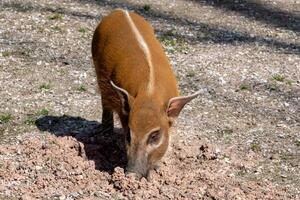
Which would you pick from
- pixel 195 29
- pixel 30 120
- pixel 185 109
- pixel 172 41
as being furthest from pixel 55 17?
pixel 185 109

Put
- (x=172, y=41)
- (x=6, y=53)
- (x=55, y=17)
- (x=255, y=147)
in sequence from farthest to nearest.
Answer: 1. (x=55, y=17)
2. (x=172, y=41)
3. (x=6, y=53)
4. (x=255, y=147)

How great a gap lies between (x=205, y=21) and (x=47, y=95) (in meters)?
3.69

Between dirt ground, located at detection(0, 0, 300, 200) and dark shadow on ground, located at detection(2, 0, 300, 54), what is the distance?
18 mm

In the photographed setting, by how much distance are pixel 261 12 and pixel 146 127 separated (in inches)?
245

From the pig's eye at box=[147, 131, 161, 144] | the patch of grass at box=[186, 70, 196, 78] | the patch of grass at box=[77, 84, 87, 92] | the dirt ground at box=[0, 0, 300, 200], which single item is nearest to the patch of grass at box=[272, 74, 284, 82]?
the dirt ground at box=[0, 0, 300, 200]

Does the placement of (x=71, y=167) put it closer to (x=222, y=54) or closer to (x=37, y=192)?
(x=37, y=192)

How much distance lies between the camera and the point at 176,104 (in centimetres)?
572

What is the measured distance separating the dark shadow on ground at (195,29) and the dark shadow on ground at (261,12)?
2.68 ft

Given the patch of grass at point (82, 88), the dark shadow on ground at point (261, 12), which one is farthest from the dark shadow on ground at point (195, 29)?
the patch of grass at point (82, 88)

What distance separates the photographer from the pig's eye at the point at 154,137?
18.4ft

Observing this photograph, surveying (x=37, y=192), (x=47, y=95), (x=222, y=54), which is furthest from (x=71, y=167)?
(x=222, y=54)

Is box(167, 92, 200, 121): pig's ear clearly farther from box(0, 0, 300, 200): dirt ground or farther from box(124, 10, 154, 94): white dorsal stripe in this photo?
box(0, 0, 300, 200): dirt ground

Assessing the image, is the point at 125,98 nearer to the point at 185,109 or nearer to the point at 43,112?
the point at 43,112

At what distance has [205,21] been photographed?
10.7m
